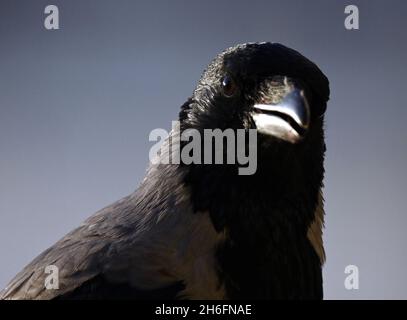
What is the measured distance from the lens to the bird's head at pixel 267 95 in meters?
2.14

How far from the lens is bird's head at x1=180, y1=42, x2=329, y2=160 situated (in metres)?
2.14

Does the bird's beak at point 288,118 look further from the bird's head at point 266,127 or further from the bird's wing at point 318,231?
the bird's wing at point 318,231

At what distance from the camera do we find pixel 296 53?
2.28m

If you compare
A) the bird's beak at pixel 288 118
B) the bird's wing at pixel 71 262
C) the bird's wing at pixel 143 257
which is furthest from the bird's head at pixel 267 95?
the bird's wing at pixel 71 262

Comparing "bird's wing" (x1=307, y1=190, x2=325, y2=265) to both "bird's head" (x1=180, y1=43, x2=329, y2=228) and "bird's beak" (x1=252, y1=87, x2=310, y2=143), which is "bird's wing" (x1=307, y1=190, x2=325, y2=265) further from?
"bird's beak" (x1=252, y1=87, x2=310, y2=143)

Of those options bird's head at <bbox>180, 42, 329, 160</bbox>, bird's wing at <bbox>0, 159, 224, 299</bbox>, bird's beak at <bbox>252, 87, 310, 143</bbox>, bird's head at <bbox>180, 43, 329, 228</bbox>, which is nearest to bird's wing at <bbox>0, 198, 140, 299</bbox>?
bird's wing at <bbox>0, 159, 224, 299</bbox>

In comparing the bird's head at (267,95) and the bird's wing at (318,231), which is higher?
the bird's head at (267,95)

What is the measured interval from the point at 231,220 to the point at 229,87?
413mm

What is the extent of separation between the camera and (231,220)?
7.42 ft

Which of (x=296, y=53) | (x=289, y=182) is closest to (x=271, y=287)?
(x=289, y=182)

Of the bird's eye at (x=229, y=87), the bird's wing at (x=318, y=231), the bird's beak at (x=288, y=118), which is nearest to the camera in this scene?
the bird's beak at (x=288, y=118)
